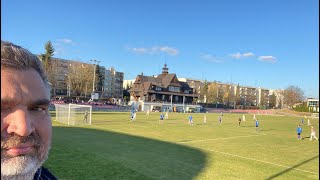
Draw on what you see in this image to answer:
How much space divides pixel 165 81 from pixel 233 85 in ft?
260

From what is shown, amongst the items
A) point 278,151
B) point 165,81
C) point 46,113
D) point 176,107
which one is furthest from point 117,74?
point 46,113

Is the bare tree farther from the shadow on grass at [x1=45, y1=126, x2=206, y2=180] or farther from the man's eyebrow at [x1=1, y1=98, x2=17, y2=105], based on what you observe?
the man's eyebrow at [x1=1, y1=98, x2=17, y2=105]

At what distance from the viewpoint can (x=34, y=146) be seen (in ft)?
Result: 4.35

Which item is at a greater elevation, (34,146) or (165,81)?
(165,81)

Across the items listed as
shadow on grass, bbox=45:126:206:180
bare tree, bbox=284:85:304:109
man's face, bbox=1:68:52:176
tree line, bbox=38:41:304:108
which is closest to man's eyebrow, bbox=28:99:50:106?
man's face, bbox=1:68:52:176

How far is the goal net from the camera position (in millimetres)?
35531

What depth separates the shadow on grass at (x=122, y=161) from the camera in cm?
1229

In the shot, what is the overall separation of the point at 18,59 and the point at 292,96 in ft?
509

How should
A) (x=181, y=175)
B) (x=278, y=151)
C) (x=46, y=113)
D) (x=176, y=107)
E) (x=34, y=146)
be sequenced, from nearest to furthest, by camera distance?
(x=34, y=146) < (x=46, y=113) < (x=181, y=175) < (x=278, y=151) < (x=176, y=107)

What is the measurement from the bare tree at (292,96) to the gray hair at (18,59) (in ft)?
505

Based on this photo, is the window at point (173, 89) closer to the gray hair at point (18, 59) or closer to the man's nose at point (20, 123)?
the gray hair at point (18, 59)

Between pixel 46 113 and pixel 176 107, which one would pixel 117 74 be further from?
pixel 46 113

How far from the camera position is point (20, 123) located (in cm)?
121

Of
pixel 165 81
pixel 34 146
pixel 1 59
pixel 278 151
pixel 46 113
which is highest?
pixel 165 81
